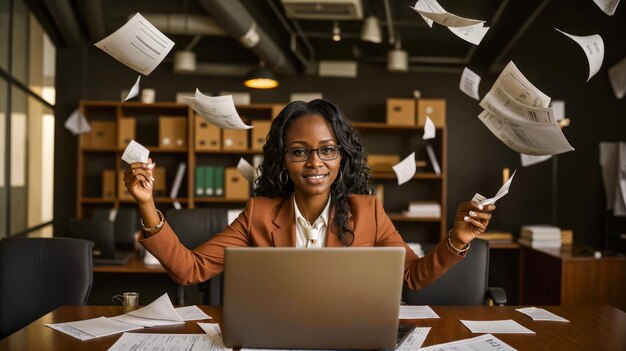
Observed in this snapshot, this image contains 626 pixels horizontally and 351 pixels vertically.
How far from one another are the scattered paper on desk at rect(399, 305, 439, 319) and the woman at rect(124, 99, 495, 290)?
9cm

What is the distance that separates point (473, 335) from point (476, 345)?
Answer: 10cm

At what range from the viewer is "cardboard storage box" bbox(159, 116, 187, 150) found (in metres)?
5.15

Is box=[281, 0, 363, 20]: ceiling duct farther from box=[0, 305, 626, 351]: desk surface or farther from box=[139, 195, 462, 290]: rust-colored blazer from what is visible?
box=[0, 305, 626, 351]: desk surface

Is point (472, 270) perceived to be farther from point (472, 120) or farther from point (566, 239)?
point (472, 120)

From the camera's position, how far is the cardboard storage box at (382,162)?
5.27 m

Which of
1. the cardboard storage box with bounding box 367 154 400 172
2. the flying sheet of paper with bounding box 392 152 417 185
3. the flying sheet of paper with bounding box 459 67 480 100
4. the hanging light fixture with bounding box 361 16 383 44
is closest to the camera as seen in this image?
the flying sheet of paper with bounding box 459 67 480 100

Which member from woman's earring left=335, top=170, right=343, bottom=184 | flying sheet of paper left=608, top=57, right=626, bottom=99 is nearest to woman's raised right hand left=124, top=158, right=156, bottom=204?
woman's earring left=335, top=170, right=343, bottom=184

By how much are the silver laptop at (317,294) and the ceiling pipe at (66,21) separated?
3.96 meters

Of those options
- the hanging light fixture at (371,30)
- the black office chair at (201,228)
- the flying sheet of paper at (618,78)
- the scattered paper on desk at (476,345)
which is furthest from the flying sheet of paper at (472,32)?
the flying sheet of paper at (618,78)

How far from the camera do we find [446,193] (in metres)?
5.55

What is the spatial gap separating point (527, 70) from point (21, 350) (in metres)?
5.28

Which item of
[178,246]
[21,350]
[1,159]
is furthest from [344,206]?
[1,159]

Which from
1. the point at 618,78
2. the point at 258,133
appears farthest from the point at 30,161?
the point at 618,78

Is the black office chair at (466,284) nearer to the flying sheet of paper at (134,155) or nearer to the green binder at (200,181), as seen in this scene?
the flying sheet of paper at (134,155)
